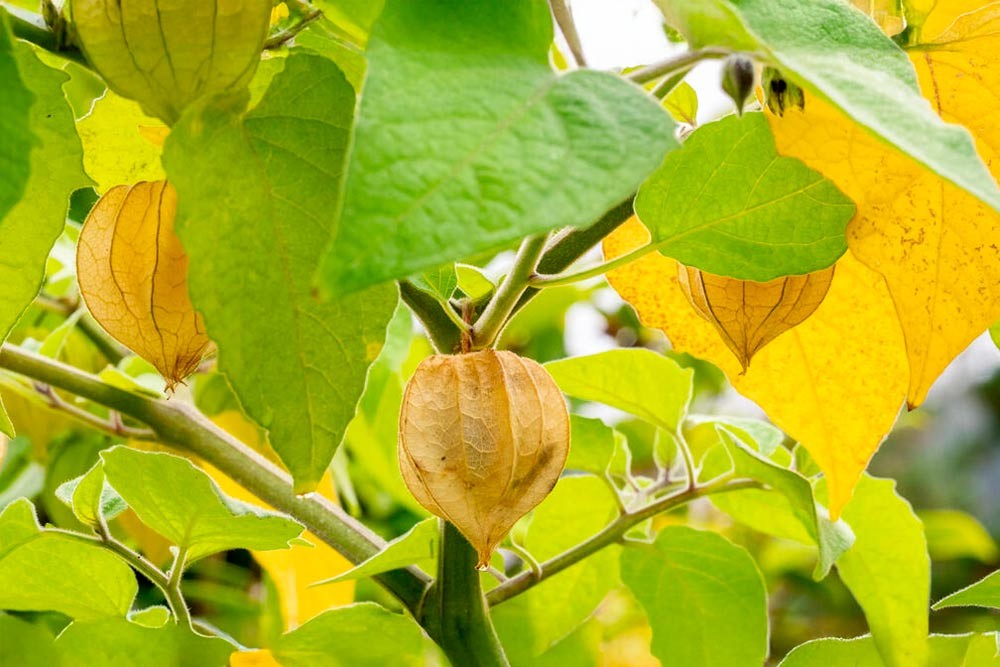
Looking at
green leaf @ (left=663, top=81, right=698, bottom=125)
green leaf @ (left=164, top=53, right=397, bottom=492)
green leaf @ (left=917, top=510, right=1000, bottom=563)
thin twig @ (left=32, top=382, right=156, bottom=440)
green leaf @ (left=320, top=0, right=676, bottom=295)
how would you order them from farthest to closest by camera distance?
green leaf @ (left=917, top=510, right=1000, bottom=563)
thin twig @ (left=32, top=382, right=156, bottom=440)
green leaf @ (left=663, top=81, right=698, bottom=125)
green leaf @ (left=164, top=53, right=397, bottom=492)
green leaf @ (left=320, top=0, right=676, bottom=295)

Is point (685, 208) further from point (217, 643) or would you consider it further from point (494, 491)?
point (217, 643)

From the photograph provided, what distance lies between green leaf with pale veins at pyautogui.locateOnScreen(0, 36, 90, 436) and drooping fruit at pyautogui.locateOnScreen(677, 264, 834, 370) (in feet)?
0.76

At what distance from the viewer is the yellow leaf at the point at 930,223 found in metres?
0.38

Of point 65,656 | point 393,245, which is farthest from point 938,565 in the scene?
point 393,245

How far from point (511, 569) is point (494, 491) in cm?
85

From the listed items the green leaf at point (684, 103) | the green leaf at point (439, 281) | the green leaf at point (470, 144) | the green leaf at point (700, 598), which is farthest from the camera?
the green leaf at point (700, 598)

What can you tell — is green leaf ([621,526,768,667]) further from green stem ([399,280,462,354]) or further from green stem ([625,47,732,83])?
green stem ([625,47,732,83])

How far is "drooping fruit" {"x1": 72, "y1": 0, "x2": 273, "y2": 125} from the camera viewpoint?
1.11 ft

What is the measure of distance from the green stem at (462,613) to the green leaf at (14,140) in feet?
0.88

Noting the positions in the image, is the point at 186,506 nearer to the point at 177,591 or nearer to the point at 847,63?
the point at 177,591

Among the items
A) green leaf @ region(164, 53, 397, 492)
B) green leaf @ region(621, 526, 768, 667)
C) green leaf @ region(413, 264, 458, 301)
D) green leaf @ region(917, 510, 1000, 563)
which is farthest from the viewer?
green leaf @ region(917, 510, 1000, 563)

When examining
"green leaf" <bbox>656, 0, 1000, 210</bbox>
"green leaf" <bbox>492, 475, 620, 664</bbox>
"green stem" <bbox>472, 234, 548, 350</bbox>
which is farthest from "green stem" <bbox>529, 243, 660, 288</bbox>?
"green leaf" <bbox>492, 475, 620, 664</bbox>

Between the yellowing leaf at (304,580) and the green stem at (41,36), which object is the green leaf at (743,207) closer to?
the green stem at (41,36)

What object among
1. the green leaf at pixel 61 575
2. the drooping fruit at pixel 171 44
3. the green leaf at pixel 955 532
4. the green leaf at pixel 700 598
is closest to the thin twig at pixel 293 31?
the drooping fruit at pixel 171 44
